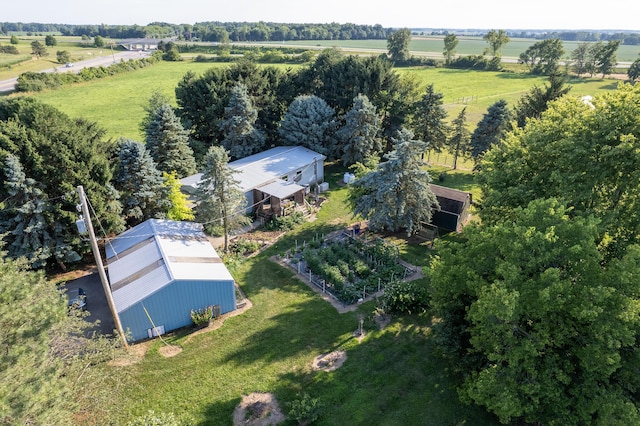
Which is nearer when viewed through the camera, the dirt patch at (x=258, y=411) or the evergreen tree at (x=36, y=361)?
the evergreen tree at (x=36, y=361)

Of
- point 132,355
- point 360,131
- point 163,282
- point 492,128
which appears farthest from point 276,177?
point 492,128

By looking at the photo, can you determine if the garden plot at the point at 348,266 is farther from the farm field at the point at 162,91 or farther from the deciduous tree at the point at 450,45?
the deciduous tree at the point at 450,45

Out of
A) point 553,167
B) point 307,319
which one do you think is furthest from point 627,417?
point 307,319

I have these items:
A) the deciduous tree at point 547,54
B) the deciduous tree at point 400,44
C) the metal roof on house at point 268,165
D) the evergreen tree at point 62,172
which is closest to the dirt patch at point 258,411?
the evergreen tree at point 62,172

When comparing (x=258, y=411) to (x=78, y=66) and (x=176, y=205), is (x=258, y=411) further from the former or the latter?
(x=78, y=66)

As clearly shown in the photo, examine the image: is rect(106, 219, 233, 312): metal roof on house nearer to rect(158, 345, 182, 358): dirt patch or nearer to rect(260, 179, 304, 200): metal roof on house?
rect(158, 345, 182, 358): dirt patch

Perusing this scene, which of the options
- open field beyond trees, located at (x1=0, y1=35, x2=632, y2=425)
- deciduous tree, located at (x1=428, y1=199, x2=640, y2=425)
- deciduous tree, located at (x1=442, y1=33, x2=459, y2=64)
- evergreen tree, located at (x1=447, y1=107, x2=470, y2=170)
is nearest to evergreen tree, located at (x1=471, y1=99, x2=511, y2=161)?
evergreen tree, located at (x1=447, y1=107, x2=470, y2=170)
